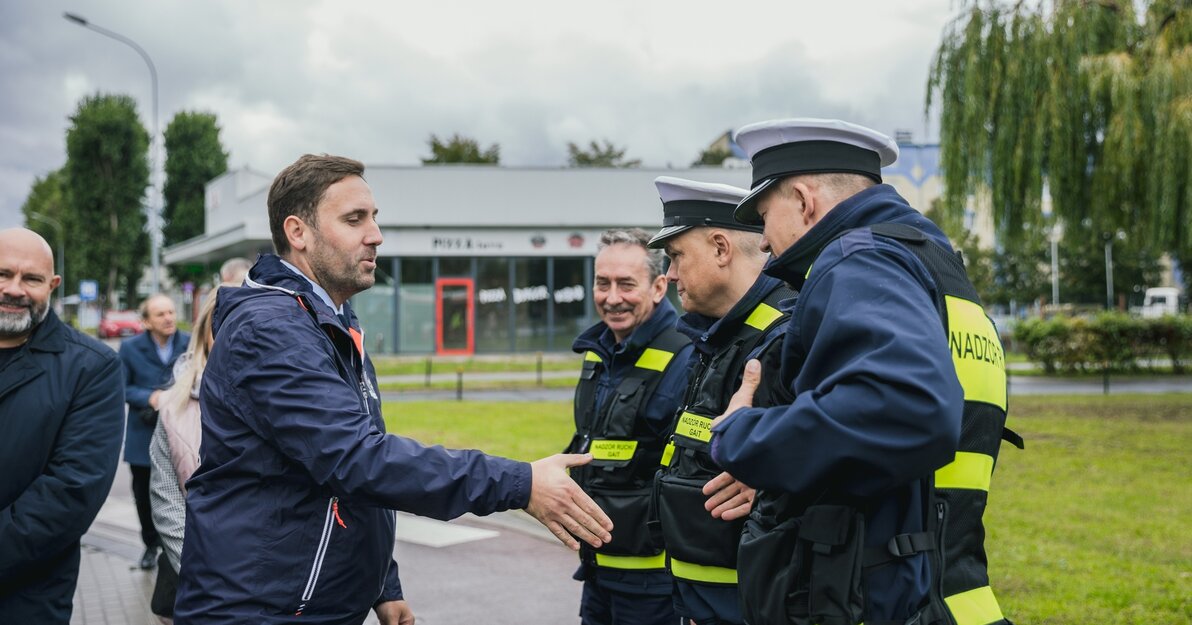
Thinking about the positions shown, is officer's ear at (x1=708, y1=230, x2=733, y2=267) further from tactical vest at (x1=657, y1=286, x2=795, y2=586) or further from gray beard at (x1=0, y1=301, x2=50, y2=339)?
gray beard at (x1=0, y1=301, x2=50, y2=339)

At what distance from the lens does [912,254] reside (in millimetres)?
1954

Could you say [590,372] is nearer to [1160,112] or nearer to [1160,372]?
[1160,112]

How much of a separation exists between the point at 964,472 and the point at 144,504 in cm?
693

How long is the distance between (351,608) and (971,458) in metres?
1.57

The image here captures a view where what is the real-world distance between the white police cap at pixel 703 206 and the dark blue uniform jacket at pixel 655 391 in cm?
54

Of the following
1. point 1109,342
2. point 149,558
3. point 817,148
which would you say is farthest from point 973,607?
point 1109,342

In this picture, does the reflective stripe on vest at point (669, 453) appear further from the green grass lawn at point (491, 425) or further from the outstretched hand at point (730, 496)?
the green grass lawn at point (491, 425)

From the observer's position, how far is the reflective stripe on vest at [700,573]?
8.66ft

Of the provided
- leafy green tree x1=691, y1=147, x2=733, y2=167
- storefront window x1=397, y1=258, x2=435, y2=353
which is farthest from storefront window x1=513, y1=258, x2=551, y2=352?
leafy green tree x1=691, y1=147, x2=733, y2=167

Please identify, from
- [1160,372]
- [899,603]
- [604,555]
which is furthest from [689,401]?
[1160,372]

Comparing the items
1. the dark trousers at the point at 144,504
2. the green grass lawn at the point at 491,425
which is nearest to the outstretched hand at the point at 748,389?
the dark trousers at the point at 144,504

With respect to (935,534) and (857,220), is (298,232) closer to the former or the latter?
(857,220)

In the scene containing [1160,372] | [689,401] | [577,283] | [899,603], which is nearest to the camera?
[899,603]

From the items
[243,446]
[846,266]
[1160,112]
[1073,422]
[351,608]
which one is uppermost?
[1160,112]
